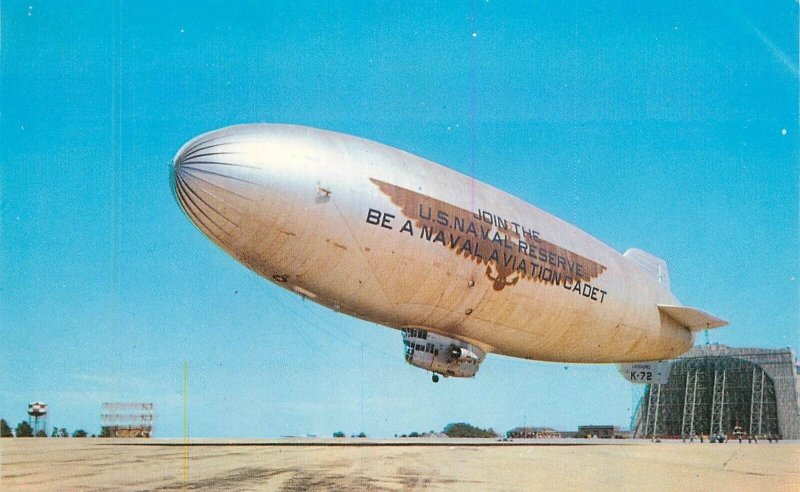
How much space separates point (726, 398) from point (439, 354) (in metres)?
55.2

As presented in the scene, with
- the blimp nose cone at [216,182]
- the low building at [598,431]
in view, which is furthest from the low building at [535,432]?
the blimp nose cone at [216,182]

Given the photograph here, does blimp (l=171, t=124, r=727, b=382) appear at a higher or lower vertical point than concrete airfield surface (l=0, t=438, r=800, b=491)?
higher

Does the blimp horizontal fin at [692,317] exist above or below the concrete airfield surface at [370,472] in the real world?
above

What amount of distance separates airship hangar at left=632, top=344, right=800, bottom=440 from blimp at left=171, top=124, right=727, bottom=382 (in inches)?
1765

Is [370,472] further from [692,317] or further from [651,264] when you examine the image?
[651,264]

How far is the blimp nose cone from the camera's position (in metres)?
20.7

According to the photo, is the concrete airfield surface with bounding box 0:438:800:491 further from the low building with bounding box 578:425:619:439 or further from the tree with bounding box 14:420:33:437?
the low building with bounding box 578:425:619:439

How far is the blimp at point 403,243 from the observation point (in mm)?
21094

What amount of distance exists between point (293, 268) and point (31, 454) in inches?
383

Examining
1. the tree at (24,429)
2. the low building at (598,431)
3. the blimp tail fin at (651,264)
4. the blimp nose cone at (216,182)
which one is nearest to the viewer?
the blimp nose cone at (216,182)

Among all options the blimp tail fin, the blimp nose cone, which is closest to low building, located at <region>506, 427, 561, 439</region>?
the blimp tail fin

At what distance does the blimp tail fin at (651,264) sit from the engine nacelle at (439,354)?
12.5m

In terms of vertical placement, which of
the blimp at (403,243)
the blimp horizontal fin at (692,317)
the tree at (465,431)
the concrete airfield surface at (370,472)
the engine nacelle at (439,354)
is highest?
the blimp at (403,243)

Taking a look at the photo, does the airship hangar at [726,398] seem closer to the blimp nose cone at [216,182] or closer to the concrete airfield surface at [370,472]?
the concrete airfield surface at [370,472]
